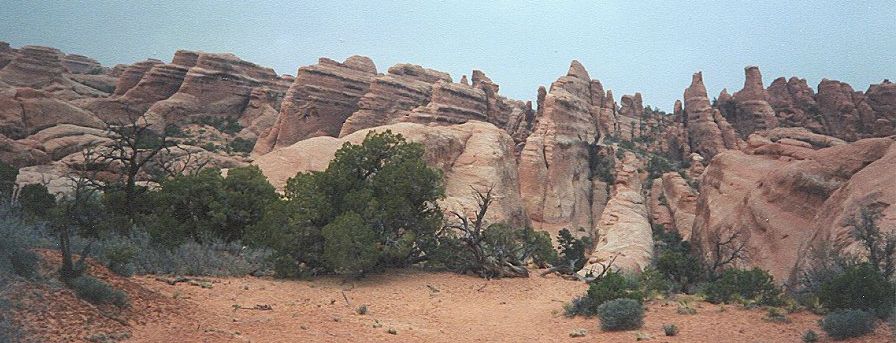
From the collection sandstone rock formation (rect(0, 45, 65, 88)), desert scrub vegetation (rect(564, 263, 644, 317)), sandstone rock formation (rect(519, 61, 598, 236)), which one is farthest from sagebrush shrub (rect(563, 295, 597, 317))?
sandstone rock formation (rect(0, 45, 65, 88))

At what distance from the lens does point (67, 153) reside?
38875 mm

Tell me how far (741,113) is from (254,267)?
78.7 m

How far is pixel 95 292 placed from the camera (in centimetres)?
954

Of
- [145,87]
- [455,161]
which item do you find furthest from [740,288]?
[145,87]

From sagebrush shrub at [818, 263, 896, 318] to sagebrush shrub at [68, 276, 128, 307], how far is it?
47.0 feet

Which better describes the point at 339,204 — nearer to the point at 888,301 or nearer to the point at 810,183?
the point at 888,301

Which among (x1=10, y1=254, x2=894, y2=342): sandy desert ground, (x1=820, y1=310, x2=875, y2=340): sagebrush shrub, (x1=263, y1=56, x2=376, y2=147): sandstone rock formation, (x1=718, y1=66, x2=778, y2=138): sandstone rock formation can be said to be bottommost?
(x1=10, y1=254, x2=894, y2=342): sandy desert ground

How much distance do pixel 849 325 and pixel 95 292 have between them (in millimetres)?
13644

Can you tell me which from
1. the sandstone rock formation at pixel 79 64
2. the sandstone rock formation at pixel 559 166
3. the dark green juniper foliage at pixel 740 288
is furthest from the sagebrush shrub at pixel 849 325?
the sandstone rock formation at pixel 79 64

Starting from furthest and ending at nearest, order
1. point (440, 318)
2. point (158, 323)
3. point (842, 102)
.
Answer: point (842, 102) < point (440, 318) < point (158, 323)

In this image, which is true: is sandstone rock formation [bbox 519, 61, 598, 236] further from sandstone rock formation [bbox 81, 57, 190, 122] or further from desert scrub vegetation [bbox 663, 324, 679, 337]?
sandstone rock formation [bbox 81, 57, 190, 122]

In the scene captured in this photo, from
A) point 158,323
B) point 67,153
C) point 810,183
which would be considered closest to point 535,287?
point 158,323

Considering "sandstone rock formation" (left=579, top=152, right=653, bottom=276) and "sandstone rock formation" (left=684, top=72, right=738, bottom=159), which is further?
"sandstone rock formation" (left=684, top=72, right=738, bottom=159)

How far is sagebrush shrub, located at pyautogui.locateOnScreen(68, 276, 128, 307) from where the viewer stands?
9523mm
